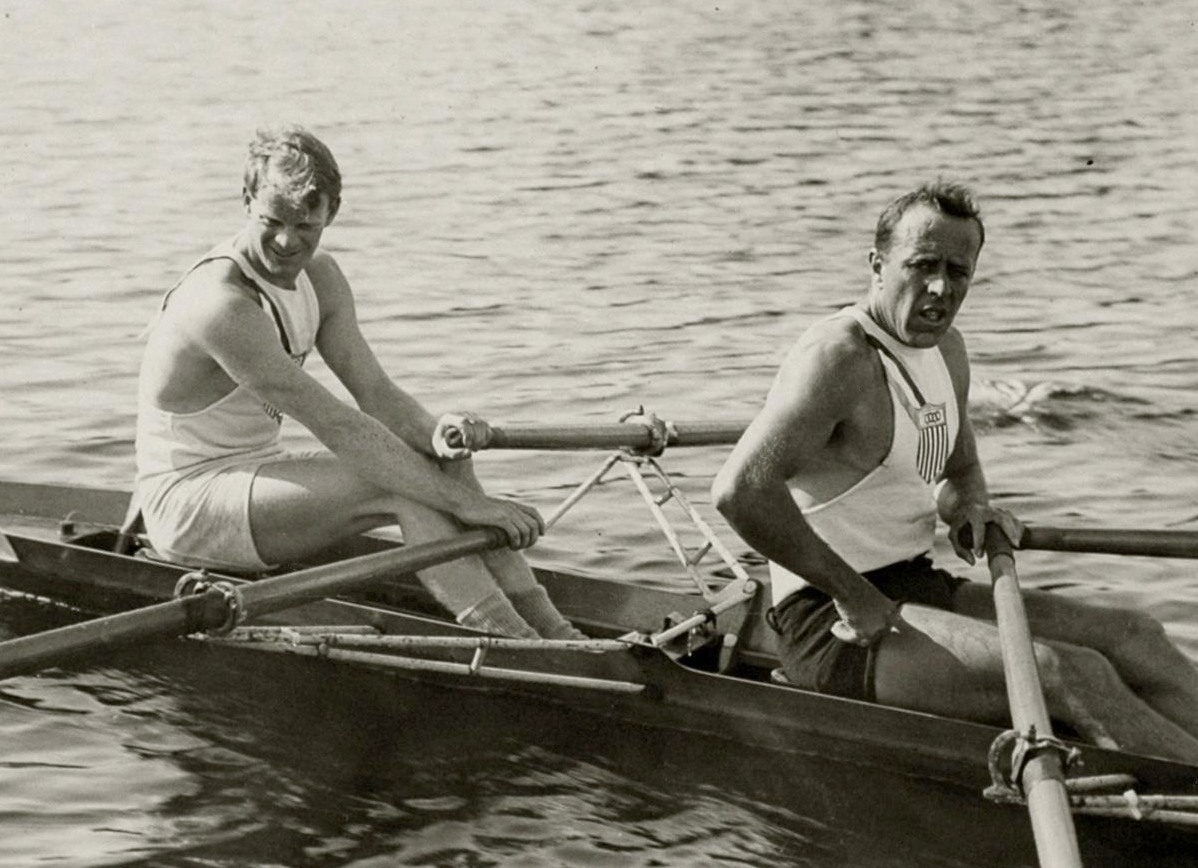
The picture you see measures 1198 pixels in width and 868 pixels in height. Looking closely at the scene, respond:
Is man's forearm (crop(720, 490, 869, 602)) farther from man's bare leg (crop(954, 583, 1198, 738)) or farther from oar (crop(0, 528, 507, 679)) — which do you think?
oar (crop(0, 528, 507, 679))

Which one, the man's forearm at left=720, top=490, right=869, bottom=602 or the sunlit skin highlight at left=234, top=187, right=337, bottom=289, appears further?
the sunlit skin highlight at left=234, top=187, right=337, bottom=289

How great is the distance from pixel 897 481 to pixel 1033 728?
113 centimetres

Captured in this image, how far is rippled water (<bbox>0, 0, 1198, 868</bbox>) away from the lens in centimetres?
689

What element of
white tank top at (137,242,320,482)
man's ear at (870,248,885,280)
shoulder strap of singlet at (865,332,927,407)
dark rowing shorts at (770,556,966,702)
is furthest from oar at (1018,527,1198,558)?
white tank top at (137,242,320,482)

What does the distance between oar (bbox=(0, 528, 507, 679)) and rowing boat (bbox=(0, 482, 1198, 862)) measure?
0.18 metres

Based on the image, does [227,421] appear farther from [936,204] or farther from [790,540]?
[936,204]

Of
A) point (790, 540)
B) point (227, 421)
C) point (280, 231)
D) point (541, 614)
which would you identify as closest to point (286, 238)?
point (280, 231)

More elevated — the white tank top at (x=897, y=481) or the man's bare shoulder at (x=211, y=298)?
the man's bare shoulder at (x=211, y=298)

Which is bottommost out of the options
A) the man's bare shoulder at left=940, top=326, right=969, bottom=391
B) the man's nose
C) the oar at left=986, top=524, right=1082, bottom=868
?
the oar at left=986, top=524, right=1082, bottom=868

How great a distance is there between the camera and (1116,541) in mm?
6559

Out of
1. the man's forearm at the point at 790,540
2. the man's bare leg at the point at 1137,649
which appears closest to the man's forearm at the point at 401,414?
the man's forearm at the point at 790,540

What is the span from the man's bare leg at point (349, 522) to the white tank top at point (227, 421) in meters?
0.21

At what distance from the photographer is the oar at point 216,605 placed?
5863 millimetres

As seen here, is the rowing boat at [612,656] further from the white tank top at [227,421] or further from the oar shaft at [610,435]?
the oar shaft at [610,435]
